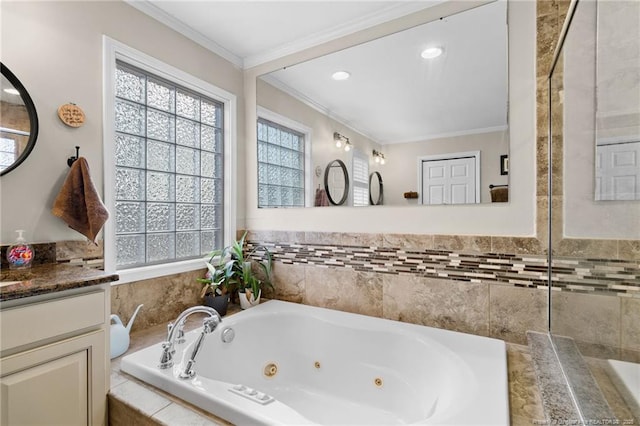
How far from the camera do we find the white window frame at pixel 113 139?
1756 mm

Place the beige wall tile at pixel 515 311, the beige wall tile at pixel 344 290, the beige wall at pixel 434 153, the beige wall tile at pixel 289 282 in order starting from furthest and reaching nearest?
the beige wall tile at pixel 289 282 < the beige wall tile at pixel 344 290 < the beige wall at pixel 434 153 < the beige wall tile at pixel 515 311

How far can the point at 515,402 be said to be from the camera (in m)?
1.17

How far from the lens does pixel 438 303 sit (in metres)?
1.86

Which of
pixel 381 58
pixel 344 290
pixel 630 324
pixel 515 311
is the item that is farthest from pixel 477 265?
pixel 381 58

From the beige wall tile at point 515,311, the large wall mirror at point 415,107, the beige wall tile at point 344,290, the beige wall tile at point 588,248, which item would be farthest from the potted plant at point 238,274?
the beige wall tile at point 588,248

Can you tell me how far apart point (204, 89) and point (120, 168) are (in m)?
0.87

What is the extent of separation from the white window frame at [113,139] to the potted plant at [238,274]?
0.13 metres

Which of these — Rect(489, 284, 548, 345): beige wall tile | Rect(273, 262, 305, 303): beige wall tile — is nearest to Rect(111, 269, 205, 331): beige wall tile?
Rect(273, 262, 305, 303): beige wall tile

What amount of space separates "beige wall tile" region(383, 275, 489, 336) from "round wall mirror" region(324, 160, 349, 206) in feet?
2.13

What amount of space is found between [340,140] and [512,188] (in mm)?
1134

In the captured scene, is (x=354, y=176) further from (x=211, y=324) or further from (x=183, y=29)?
(x=183, y=29)

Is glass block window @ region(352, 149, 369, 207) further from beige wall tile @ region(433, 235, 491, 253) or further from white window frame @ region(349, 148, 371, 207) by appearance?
beige wall tile @ region(433, 235, 491, 253)

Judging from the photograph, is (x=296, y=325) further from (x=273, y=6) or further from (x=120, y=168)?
(x=273, y=6)

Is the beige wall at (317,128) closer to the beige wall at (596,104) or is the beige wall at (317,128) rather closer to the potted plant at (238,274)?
the potted plant at (238,274)
